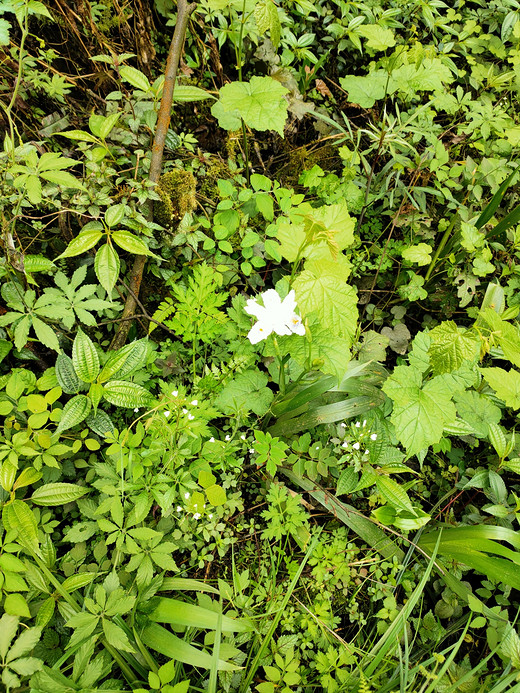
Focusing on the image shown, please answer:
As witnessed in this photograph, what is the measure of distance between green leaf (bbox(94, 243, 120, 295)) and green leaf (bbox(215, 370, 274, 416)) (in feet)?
2.05

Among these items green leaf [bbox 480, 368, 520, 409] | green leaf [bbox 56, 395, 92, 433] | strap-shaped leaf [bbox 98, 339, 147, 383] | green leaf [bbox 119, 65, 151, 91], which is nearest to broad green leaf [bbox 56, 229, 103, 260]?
strap-shaped leaf [bbox 98, 339, 147, 383]

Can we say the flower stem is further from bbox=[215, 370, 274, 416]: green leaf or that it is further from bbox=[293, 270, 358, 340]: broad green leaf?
bbox=[293, 270, 358, 340]: broad green leaf

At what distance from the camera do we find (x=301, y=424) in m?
1.62

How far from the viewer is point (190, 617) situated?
4.06ft

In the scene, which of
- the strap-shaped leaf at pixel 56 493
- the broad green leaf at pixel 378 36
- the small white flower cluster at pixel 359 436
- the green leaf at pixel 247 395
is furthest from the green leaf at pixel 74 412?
the broad green leaf at pixel 378 36

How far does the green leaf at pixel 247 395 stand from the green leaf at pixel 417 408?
515 mm

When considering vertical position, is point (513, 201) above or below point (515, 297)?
above

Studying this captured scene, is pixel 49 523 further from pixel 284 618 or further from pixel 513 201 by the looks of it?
pixel 513 201

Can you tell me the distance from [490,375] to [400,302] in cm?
79

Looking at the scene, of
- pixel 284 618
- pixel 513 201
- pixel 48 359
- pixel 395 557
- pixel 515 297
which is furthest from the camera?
pixel 513 201

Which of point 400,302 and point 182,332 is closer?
point 182,332

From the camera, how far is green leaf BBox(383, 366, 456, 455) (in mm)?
1367

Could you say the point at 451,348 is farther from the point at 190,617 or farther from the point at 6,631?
the point at 6,631

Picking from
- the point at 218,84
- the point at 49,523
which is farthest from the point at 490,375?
the point at 218,84
